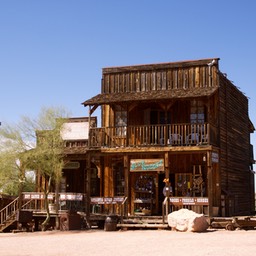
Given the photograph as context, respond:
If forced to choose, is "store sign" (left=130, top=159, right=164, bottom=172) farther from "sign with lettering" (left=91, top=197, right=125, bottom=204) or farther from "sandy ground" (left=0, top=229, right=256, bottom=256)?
"sandy ground" (left=0, top=229, right=256, bottom=256)

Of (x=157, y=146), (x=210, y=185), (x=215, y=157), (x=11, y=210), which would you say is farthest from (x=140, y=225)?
(x=11, y=210)

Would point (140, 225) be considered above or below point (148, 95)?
below

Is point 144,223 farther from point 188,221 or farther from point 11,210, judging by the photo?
point 11,210

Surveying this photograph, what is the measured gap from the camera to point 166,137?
24.7m

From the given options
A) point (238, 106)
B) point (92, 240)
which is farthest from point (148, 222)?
point (238, 106)

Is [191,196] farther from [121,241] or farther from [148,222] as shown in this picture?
[121,241]

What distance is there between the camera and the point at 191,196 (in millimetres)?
25609

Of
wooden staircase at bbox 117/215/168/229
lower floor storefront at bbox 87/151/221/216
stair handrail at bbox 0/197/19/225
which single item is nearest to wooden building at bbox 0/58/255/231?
lower floor storefront at bbox 87/151/221/216

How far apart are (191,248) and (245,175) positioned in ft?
58.8

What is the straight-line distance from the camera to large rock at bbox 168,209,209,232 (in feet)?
69.1

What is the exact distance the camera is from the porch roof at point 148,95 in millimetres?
24155

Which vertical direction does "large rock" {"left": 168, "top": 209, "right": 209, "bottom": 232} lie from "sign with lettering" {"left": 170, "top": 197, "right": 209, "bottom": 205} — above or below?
below

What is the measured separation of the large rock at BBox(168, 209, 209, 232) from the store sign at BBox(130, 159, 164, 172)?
300 cm

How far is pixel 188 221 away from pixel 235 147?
9.77m
